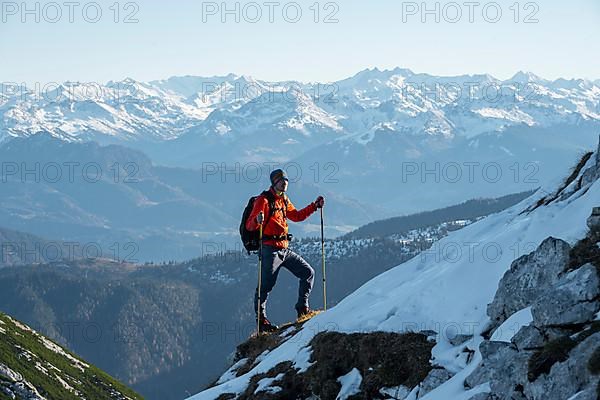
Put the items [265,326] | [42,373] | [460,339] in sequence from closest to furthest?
[460,339] → [265,326] → [42,373]

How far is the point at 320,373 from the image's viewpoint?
16562 mm

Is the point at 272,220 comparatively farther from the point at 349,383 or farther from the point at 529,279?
the point at 529,279

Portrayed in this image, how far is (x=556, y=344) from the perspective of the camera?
11.4 m

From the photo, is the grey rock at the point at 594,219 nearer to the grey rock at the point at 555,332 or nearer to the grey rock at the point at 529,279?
the grey rock at the point at 529,279

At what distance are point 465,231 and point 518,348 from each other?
9352 mm

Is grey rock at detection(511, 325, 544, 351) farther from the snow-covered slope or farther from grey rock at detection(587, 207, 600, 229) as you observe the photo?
grey rock at detection(587, 207, 600, 229)

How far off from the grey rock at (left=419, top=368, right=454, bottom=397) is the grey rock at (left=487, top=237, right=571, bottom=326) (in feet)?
5.11

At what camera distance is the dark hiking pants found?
2306cm

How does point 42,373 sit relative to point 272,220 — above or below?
below

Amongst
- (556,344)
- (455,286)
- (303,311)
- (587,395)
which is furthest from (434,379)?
(303,311)

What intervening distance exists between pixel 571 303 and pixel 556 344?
3.33 ft

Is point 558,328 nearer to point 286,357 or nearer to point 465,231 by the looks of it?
point 286,357

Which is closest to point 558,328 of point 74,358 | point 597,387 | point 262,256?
point 597,387

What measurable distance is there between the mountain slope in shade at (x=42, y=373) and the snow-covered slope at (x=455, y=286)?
4386 centimetres
